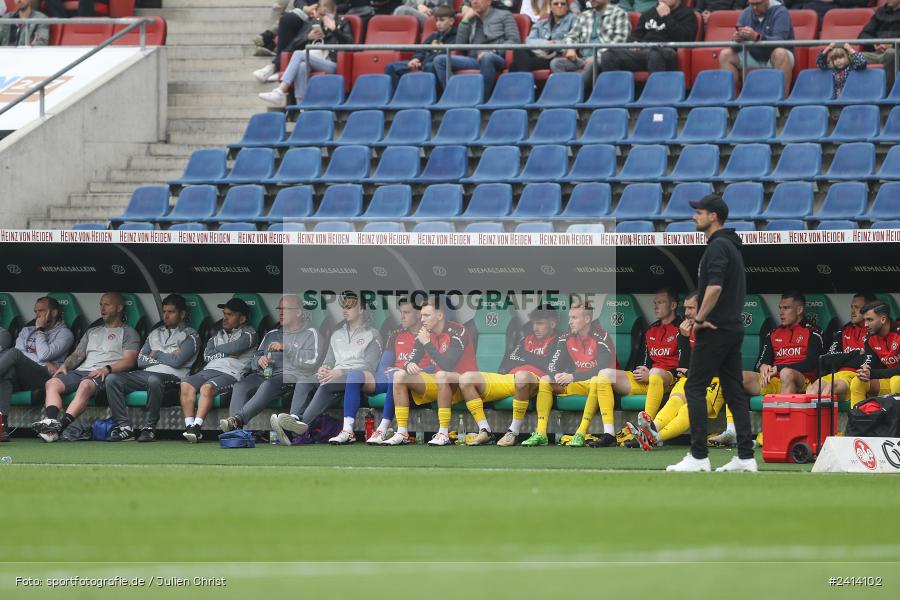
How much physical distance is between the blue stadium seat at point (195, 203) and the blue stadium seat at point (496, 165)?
3.15 meters

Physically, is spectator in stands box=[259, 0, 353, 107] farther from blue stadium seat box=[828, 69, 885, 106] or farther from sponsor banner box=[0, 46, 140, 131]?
blue stadium seat box=[828, 69, 885, 106]

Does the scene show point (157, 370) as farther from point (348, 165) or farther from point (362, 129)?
point (362, 129)

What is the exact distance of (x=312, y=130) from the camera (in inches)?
738

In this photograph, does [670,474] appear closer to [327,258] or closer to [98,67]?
[327,258]

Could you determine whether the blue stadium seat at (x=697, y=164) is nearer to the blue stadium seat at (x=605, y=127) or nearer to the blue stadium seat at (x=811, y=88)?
the blue stadium seat at (x=605, y=127)

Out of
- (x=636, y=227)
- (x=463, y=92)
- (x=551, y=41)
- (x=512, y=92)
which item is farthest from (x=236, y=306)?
(x=551, y=41)

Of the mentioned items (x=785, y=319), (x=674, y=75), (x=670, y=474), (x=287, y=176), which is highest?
(x=674, y=75)

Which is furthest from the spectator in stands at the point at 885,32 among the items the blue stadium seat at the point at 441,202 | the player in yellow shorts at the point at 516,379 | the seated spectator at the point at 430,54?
the player in yellow shorts at the point at 516,379

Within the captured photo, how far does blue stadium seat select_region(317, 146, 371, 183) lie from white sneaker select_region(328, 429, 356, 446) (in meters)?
4.51

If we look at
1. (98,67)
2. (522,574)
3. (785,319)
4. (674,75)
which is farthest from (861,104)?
(522,574)

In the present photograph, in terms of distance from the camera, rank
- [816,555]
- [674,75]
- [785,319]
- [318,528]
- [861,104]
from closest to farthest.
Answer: [816,555], [318,528], [785,319], [861,104], [674,75]

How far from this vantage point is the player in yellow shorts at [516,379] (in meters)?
13.8

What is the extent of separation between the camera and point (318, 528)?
6754 mm

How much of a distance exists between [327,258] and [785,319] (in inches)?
181
